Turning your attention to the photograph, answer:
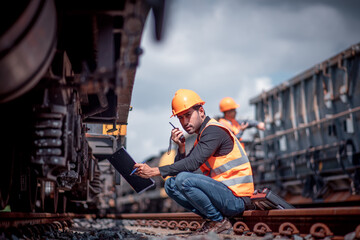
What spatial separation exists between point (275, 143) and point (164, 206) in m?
5.57

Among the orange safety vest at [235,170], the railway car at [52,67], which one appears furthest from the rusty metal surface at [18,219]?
the orange safety vest at [235,170]

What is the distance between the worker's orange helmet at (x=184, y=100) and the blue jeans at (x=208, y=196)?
699 mm

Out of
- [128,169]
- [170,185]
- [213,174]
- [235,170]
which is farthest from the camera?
[128,169]

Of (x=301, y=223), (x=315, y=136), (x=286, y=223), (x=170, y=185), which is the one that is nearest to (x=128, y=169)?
(x=170, y=185)

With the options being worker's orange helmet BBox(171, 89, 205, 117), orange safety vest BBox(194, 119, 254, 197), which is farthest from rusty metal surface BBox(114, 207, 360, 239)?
worker's orange helmet BBox(171, 89, 205, 117)

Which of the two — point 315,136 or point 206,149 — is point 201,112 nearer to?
point 206,149

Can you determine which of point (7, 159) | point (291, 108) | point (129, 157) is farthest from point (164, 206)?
point (7, 159)

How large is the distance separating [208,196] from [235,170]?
14.6 inches

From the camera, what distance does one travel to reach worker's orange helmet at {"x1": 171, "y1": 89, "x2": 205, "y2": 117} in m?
4.04

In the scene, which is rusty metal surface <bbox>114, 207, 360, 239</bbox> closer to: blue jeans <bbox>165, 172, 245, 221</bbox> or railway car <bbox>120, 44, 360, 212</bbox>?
blue jeans <bbox>165, 172, 245, 221</bbox>

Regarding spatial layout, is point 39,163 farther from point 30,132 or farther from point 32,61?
point 32,61

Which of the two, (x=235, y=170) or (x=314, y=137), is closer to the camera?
(x=235, y=170)

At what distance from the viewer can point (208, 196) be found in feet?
12.5

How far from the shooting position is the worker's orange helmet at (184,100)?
404cm
